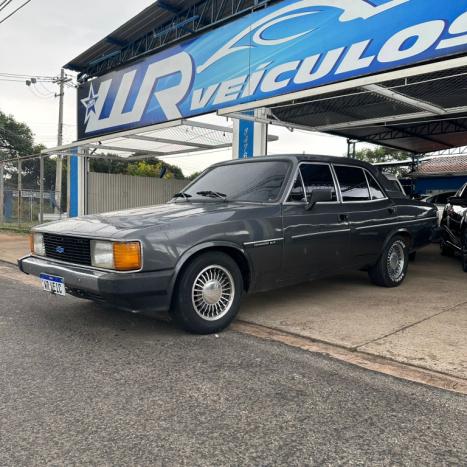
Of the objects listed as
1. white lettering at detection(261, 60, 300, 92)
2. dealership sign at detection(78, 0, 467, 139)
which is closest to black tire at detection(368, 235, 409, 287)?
dealership sign at detection(78, 0, 467, 139)

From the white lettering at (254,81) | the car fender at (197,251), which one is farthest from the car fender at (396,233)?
the white lettering at (254,81)

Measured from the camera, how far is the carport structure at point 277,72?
694cm

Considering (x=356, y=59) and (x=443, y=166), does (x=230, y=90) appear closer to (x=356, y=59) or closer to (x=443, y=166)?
(x=356, y=59)

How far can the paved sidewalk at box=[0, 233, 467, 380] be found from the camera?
390 cm

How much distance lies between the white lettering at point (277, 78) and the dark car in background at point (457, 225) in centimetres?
371

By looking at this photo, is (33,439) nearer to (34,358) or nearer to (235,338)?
(34,358)

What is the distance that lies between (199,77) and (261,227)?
713cm

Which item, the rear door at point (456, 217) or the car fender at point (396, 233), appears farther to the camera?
the rear door at point (456, 217)

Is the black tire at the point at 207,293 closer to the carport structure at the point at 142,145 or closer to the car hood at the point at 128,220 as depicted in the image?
the car hood at the point at 128,220

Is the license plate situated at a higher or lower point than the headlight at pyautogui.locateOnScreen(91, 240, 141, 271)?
lower

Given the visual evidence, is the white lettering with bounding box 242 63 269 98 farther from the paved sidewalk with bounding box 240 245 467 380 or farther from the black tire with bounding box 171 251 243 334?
the black tire with bounding box 171 251 243 334

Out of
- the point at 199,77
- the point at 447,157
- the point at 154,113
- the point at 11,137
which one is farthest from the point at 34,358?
the point at 11,137

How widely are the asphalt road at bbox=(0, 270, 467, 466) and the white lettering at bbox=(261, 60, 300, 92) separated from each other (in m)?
5.67

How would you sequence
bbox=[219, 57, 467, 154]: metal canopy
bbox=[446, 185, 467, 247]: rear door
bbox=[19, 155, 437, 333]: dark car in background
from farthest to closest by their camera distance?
1. bbox=[446, 185, 467, 247]: rear door
2. bbox=[219, 57, 467, 154]: metal canopy
3. bbox=[19, 155, 437, 333]: dark car in background
